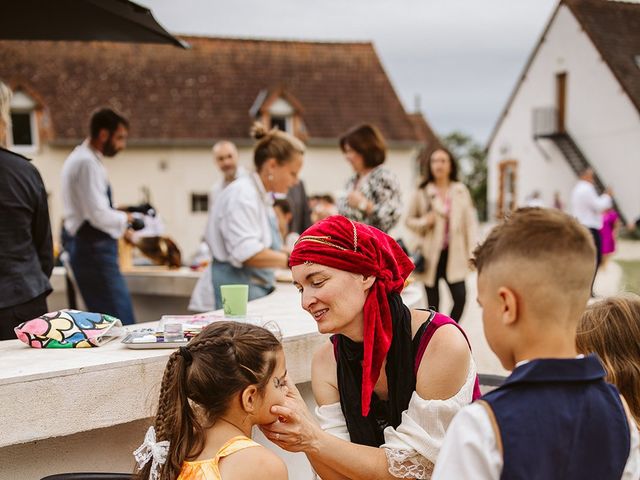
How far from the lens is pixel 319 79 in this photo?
25828mm

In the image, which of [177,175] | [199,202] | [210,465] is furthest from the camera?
[199,202]

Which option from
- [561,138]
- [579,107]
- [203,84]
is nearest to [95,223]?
[203,84]

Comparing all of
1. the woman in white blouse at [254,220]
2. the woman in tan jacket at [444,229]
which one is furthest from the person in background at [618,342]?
the woman in tan jacket at [444,229]

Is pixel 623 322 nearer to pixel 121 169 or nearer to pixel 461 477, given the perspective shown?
pixel 461 477

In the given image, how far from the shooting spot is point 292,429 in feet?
6.65

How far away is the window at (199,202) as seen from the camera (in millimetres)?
24219

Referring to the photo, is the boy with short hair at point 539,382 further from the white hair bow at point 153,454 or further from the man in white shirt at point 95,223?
the man in white shirt at point 95,223

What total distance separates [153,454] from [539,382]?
3.69ft

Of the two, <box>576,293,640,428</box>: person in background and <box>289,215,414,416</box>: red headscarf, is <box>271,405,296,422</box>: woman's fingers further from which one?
<box>576,293,640,428</box>: person in background

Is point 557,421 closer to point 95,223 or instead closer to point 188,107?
point 95,223

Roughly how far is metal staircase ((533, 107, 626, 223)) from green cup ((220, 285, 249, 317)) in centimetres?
2499

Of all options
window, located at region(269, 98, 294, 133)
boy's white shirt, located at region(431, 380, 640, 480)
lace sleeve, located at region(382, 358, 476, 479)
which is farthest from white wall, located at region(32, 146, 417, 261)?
boy's white shirt, located at region(431, 380, 640, 480)

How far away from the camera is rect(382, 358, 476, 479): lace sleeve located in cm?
205

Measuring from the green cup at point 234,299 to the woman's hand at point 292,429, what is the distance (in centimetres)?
93
